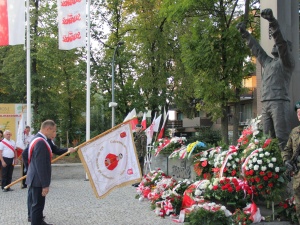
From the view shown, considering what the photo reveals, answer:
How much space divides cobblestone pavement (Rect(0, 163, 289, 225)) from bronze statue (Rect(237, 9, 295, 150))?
1.53 metres

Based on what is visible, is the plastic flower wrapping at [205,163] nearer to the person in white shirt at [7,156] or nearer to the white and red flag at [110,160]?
→ the white and red flag at [110,160]

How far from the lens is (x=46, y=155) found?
597cm

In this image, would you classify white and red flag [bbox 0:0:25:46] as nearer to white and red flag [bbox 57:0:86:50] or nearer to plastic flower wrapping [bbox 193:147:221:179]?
white and red flag [bbox 57:0:86:50]

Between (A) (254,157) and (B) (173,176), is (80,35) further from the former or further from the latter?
(A) (254,157)

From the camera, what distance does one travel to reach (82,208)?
8344 mm

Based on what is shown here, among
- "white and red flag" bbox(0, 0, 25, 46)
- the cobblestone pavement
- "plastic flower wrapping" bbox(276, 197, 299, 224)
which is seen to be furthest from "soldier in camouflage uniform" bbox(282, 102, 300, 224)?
"white and red flag" bbox(0, 0, 25, 46)

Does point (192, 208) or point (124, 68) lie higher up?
point (124, 68)

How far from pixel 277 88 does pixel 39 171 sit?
4.04 metres

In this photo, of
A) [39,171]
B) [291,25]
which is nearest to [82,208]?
[39,171]

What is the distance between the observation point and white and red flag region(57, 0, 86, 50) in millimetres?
12828

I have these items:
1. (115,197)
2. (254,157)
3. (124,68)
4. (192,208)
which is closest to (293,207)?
(254,157)

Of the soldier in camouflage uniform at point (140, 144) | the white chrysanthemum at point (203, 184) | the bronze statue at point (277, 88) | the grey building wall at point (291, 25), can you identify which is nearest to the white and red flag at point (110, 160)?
the white chrysanthemum at point (203, 184)

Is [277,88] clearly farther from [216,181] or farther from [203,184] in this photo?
[203,184]

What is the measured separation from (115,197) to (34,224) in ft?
12.4
